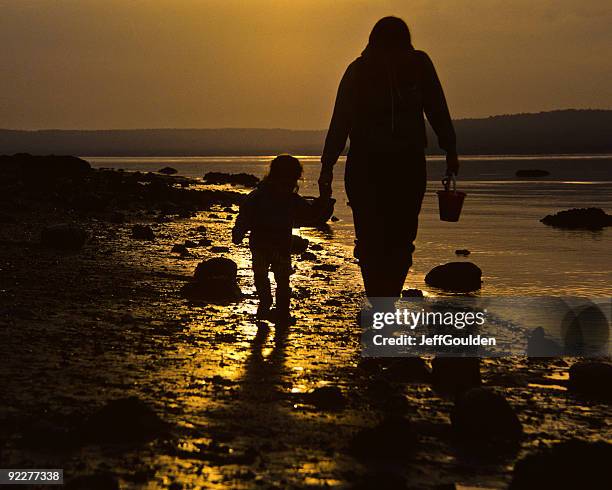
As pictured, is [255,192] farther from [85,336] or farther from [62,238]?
[62,238]

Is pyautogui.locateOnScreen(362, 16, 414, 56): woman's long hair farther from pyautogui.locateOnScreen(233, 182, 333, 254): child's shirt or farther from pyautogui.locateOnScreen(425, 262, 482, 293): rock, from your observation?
pyautogui.locateOnScreen(425, 262, 482, 293): rock

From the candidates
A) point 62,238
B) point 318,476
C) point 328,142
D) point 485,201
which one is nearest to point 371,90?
point 328,142

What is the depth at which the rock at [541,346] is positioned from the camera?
8367 mm

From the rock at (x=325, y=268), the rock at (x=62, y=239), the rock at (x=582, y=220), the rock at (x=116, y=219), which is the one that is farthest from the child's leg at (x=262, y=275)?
the rock at (x=582, y=220)

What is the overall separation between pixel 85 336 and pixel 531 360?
395 cm

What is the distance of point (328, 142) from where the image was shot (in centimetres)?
763

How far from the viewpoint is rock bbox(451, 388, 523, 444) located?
18.0 ft

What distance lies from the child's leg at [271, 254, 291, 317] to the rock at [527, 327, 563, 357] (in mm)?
2474

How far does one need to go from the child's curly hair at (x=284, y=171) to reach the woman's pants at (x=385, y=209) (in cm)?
136

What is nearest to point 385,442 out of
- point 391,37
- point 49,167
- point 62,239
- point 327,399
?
point 327,399

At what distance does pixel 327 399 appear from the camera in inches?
240

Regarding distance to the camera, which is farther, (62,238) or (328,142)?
(62,238)

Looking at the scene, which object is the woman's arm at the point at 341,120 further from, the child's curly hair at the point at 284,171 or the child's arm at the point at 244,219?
the child's arm at the point at 244,219

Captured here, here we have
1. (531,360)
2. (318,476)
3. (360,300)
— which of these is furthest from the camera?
(360,300)
